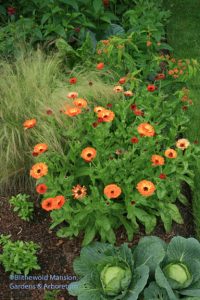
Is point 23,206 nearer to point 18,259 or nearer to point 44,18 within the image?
point 18,259

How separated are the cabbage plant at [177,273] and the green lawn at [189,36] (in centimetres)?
149

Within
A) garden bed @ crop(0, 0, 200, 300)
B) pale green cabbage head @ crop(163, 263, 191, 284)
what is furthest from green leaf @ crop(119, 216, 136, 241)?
pale green cabbage head @ crop(163, 263, 191, 284)

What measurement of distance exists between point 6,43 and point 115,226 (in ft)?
6.88

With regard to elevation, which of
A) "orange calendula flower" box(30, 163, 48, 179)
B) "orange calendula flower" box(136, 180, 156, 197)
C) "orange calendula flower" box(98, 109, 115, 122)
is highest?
"orange calendula flower" box(98, 109, 115, 122)

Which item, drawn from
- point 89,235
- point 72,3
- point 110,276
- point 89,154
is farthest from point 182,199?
point 72,3

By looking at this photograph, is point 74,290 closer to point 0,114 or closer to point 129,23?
point 0,114

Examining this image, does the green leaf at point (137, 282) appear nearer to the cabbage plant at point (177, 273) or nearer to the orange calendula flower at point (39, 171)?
the cabbage plant at point (177, 273)

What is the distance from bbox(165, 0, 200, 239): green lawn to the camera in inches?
168

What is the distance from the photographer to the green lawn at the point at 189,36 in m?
4.26

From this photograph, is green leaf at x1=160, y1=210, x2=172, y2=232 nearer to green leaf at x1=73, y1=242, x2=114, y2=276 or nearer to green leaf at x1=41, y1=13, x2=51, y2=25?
green leaf at x1=73, y1=242, x2=114, y2=276

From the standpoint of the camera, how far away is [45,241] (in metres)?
2.93

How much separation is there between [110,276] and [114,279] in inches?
1.0

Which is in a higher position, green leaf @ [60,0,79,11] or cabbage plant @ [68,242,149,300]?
green leaf @ [60,0,79,11]

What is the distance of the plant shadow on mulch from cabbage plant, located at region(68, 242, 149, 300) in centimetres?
19
